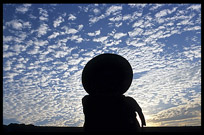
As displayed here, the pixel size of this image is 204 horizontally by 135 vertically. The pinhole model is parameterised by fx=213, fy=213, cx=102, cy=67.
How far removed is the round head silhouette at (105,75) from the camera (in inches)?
260

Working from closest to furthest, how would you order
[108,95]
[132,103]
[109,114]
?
[109,114]
[108,95]
[132,103]

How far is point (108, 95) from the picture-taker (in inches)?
261

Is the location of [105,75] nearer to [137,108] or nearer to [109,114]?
[109,114]

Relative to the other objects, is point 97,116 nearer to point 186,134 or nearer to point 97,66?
point 97,66

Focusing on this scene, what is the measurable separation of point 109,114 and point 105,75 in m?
1.19

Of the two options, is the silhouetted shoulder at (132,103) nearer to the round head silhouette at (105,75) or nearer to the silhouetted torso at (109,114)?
the silhouetted torso at (109,114)

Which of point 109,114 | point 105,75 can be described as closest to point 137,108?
point 109,114

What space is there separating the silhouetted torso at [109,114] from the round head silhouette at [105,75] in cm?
24

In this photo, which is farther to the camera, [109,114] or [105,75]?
[105,75]

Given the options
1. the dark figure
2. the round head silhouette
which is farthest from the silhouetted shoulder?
the round head silhouette

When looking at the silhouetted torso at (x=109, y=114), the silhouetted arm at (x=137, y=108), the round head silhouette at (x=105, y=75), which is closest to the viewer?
the silhouetted torso at (x=109, y=114)

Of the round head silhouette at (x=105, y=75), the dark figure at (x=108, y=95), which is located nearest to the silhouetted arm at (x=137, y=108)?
the dark figure at (x=108, y=95)

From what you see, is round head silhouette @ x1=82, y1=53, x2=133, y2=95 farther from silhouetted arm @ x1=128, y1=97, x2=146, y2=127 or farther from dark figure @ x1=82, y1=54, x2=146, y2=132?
silhouetted arm @ x1=128, y1=97, x2=146, y2=127

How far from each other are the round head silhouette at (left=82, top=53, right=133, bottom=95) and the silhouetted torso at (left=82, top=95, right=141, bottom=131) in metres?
0.24
